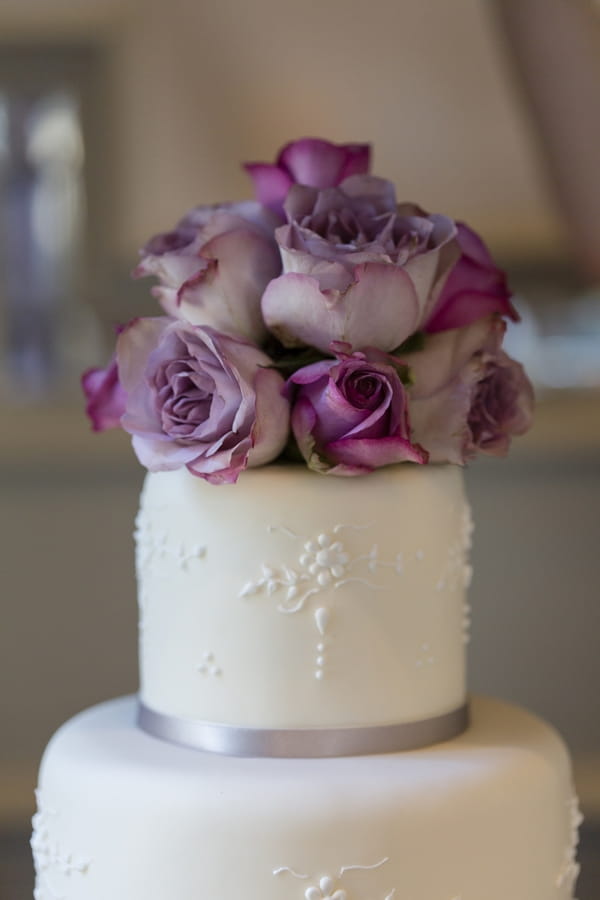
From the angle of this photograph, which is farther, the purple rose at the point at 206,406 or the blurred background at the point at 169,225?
the blurred background at the point at 169,225

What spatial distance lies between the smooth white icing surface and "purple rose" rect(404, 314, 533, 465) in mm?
43

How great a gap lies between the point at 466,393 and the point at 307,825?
0.38 metres

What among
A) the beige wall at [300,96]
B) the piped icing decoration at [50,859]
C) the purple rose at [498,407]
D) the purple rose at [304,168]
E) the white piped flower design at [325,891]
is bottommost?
the piped icing decoration at [50,859]

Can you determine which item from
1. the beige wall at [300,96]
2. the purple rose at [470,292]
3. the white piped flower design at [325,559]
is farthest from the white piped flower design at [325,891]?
the beige wall at [300,96]

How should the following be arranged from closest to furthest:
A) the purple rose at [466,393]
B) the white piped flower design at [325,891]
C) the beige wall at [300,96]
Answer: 1. the white piped flower design at [325,891]
2. the purple rose at [466,393]
3. the beige wall at [300,96]

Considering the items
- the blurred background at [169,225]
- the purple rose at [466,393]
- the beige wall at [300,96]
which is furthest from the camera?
the beige wall at [300,96]

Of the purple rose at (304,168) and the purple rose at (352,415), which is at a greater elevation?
the purple rose at (304,168)

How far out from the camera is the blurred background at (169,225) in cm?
225

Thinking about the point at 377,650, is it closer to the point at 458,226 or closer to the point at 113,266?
the point at 458,226

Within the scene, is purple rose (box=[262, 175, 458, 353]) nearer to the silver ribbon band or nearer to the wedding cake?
the wedding cake

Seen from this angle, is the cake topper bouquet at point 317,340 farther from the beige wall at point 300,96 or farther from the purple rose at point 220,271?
the beige wall at point 300,96

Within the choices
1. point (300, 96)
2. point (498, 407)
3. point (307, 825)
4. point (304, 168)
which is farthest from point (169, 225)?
point (307, 825)

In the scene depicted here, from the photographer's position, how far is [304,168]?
1067 mm

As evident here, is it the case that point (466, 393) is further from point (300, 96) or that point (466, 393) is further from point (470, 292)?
point (300, 96)
